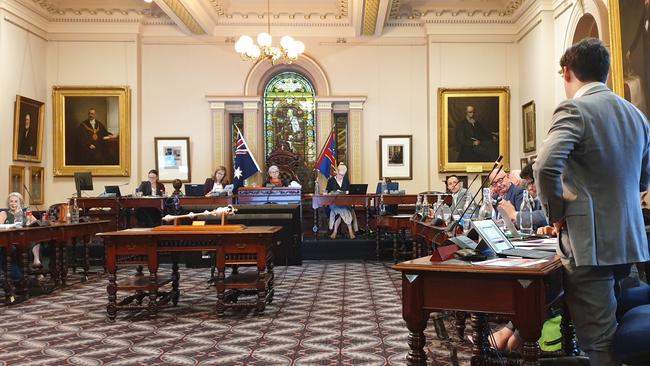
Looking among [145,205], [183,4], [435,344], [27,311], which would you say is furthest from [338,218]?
[435,344]

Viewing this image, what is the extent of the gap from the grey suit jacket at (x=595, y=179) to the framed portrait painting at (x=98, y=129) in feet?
40.6

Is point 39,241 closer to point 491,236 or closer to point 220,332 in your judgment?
point 220,332

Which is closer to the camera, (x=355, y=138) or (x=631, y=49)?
(x=631, y=49)

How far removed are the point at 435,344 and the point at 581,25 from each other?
7.53 meters

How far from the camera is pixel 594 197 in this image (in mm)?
2289

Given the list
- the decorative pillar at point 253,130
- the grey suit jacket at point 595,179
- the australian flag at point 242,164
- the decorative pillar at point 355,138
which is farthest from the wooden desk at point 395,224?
the grey suit jacket at point 595,179

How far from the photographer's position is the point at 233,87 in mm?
13750

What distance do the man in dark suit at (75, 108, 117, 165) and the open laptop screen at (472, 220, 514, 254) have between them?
12.0m

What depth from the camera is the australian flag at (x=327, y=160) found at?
13.0 m

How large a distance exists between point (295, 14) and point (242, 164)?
387cm

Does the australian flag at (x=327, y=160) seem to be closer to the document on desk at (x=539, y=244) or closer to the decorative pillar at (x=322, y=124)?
the decorative pillar at (x=322, y=124)

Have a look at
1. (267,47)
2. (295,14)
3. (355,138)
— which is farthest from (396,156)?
(267,47)

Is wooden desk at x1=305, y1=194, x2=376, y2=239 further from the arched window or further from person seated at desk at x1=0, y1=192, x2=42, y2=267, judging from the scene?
person seated at desk at x1=0, y1=192, x2=42, y2=267

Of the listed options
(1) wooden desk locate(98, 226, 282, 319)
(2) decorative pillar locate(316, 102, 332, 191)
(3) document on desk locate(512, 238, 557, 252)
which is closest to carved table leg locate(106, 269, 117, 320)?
(1) wooden desk locate(98, 226, 282, 319)
